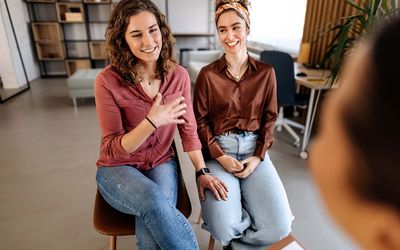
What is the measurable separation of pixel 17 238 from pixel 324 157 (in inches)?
73.0

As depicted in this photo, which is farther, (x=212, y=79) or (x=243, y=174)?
(x=212, y=79)

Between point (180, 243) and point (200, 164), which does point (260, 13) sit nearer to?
point (200, 164)

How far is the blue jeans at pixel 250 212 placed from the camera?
1.14 meters

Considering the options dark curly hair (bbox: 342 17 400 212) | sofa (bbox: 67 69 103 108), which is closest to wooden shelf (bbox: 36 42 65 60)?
sofa (bbox: 67 69 103 108)

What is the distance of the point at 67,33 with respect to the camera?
555 centimetres

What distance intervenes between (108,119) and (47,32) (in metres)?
5.36

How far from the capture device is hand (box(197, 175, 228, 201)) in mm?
1188

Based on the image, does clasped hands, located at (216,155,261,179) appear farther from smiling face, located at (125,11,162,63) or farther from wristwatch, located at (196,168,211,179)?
smiling face, located at (125,11,162,63)

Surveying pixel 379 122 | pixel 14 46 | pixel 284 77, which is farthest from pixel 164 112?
pixel 14 46

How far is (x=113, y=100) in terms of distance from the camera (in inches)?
46.3

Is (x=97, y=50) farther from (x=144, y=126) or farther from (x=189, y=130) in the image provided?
(x=144, y=126)

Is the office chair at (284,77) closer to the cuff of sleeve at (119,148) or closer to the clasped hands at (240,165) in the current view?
the clasped hands at (240,165)

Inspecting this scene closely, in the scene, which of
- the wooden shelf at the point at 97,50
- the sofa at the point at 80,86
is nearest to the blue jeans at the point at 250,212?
the sofa at the point at 80,86

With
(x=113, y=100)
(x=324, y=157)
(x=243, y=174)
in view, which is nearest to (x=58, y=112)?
(x=113, y=100)
